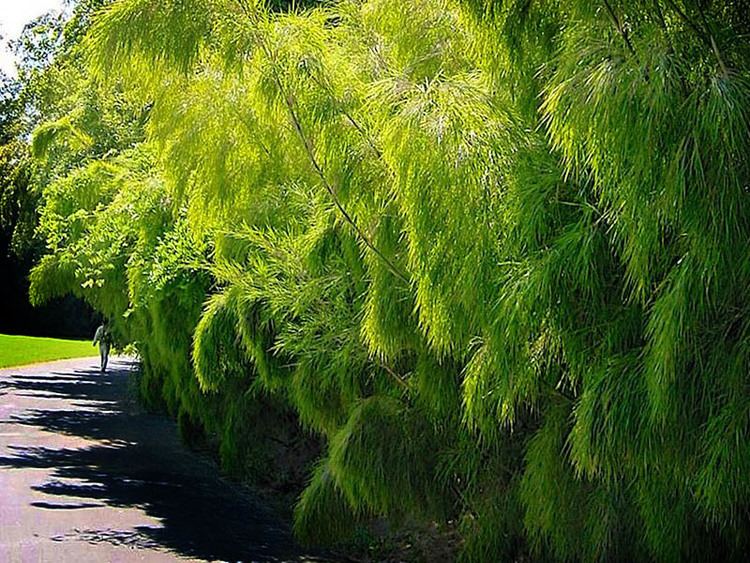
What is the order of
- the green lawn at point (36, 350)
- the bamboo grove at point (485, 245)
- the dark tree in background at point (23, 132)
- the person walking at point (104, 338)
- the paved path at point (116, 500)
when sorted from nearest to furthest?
the bamboo grove at point (485, 245) → the paved path at point (116, 500) → the dark tree in background at point (23, 132) → the person walking at point (104, 338) → the green lawn at point (36, 350)

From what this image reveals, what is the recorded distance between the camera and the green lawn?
1093 inches

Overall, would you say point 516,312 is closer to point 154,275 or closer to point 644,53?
point 644,53

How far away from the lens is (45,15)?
1920 cm

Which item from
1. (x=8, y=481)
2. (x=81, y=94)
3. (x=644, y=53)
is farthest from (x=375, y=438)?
(x=81, y=94)

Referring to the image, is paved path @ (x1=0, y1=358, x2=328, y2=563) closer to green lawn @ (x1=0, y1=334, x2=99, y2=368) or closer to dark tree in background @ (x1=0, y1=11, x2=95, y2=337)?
dark tree in background @ (x1=0, y1=11, x2=95, y2=337)

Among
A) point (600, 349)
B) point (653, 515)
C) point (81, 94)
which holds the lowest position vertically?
point (653, 515)

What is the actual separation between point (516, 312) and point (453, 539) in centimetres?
327

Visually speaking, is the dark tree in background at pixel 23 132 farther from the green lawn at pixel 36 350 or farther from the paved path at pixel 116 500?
the paved path at pixel 116 500

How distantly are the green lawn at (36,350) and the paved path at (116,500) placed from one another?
12359mm

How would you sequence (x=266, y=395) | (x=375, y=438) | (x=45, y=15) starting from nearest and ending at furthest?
(x=375, y=438) < (x=266, y=395) < (x=45, y=15)

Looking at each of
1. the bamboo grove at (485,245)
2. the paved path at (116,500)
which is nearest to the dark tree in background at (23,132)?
the paved path at (116,500)

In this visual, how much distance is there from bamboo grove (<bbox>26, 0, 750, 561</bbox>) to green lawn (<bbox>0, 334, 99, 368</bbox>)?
20.9 metres

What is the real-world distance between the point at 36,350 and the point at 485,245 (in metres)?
29.2

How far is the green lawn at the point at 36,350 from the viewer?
27.8 m
